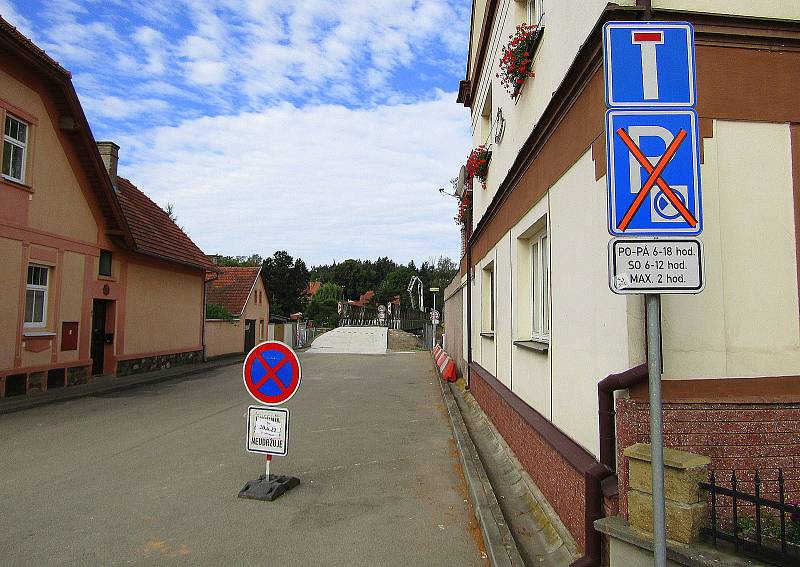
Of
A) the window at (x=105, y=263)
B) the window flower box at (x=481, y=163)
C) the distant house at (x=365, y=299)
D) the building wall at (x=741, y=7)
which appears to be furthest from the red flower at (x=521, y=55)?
the distant house at (x=365, y=299)

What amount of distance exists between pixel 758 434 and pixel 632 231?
190 centimetres

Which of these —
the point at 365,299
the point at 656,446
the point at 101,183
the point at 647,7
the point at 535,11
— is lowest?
the point at 656,446

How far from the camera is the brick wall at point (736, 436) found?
3.29 m

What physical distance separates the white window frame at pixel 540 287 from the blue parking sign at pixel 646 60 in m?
3.38

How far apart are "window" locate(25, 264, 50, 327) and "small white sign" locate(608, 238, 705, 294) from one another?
14.4 metres

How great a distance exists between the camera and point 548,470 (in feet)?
16.0

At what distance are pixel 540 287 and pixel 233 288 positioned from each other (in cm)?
2826

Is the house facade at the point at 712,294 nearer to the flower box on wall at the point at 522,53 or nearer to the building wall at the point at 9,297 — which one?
the flower box on wall at the point at 522,53

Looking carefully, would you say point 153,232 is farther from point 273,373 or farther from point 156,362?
point 273,373

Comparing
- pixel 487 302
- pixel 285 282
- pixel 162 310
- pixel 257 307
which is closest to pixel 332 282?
pixel 285 282

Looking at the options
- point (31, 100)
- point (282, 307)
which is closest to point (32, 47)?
point (31, 100)

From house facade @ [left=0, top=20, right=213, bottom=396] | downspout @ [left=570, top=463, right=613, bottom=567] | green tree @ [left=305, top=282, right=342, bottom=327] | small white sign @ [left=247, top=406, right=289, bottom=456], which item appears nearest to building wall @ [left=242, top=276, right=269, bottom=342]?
house facade @ [left=0, top=20, right=213, bottom=396]

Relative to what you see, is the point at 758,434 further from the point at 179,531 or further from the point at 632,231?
the point at 179,531

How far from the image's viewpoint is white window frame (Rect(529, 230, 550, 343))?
605 cm
